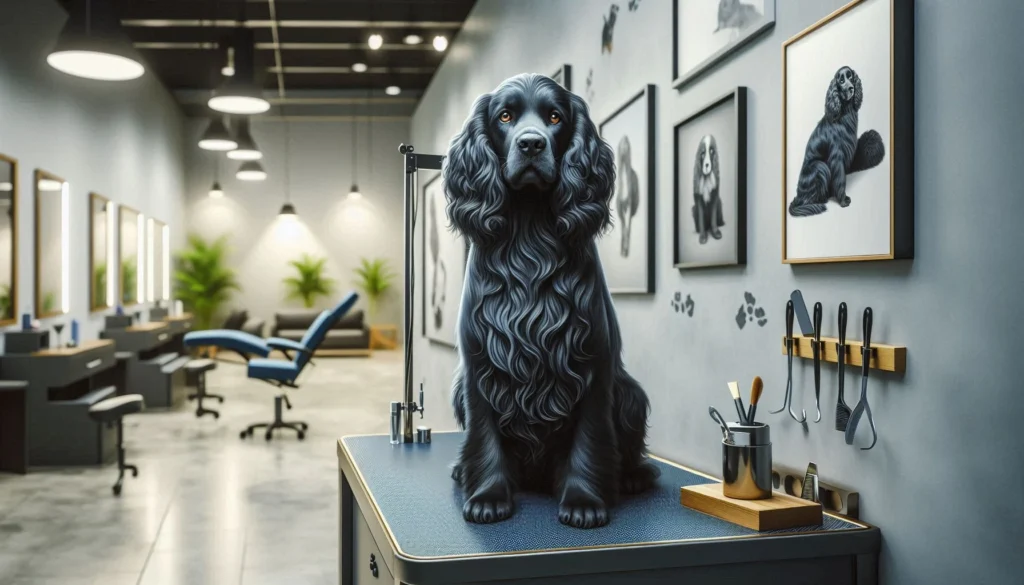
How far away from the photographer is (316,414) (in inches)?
286

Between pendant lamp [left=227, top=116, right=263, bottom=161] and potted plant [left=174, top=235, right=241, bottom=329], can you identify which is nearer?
pendant lamp [left=227, top=116, right=263, bottom=161]

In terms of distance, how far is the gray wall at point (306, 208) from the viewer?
1339cm

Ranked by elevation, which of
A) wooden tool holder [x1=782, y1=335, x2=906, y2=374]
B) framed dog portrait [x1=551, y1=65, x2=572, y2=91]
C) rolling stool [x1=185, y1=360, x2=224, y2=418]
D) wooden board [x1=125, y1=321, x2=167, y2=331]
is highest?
framed dog portrait [x1=551, y1=65, x2=572, y2=91]

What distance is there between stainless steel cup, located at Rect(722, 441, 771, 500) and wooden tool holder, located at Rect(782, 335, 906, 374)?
8.2 inches

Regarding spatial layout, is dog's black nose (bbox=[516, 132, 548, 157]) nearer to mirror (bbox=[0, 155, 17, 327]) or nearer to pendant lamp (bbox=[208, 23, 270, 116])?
mirror (bbox=[0, 155, 17, 327])

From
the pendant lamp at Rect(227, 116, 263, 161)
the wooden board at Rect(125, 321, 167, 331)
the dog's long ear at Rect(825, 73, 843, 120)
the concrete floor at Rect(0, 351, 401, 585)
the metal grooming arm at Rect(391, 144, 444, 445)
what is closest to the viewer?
the dog's long ear at Rect(825, 73, 843, 120)

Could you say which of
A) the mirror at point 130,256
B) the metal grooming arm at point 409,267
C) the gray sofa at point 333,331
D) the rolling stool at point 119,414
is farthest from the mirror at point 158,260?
the metal grooming arm at point 409,267

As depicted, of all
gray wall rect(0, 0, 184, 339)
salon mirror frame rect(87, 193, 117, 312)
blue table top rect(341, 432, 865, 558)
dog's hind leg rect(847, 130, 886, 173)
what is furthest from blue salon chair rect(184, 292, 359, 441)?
dog's hind leg rect(847, 130, 886, 173)

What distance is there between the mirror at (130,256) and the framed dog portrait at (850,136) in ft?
28.1

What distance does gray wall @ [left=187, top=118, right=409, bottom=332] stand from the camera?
13.4 meters

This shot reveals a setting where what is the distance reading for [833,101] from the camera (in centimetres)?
149

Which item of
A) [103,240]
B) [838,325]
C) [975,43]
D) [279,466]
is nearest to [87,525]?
[279,466]

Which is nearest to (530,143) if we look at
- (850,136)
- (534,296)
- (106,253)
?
(534,296)

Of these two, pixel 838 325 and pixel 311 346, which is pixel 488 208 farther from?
pixel 311 346
